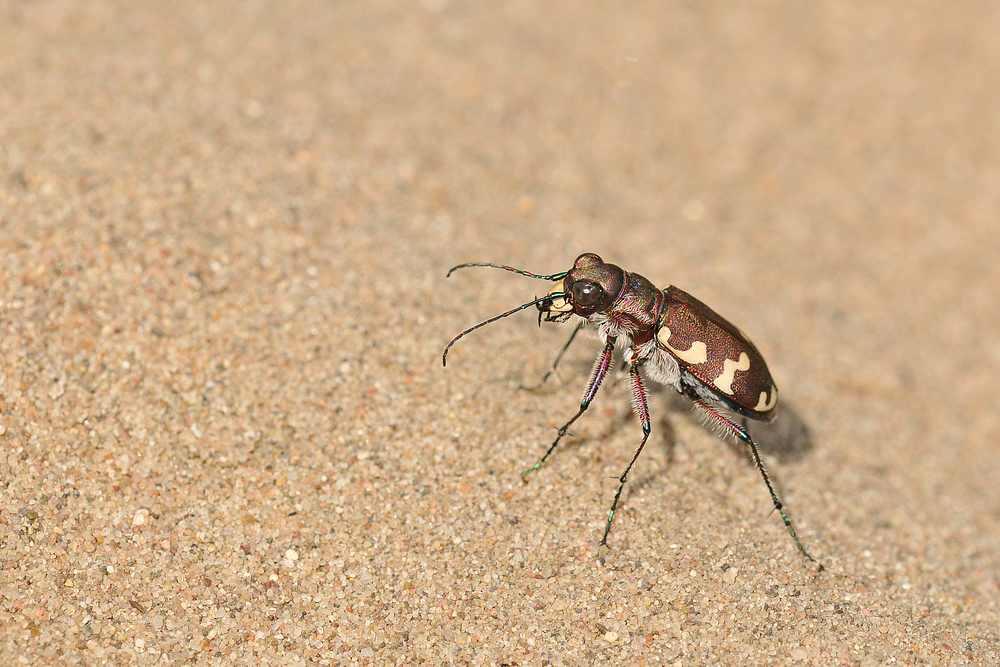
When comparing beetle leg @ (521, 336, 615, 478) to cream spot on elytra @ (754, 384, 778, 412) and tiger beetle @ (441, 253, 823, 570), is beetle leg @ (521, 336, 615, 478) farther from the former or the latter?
cream spot on elytra @ (754, 384, 778, 412)

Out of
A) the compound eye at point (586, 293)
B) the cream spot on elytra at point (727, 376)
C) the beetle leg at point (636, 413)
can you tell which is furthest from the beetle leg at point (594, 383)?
the cream spot on elytra at point (727, 376)

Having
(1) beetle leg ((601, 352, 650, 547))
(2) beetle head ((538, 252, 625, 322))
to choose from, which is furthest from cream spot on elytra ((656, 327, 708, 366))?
(2) beetle head ((538, 252, 625, 322))

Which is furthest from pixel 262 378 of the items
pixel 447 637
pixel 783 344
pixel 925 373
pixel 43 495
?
pixel 925 373

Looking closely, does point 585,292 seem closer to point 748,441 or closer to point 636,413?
point 636,413

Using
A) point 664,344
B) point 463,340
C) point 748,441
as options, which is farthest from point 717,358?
point 463,340

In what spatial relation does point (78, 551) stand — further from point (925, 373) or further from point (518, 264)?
point (925, 373)

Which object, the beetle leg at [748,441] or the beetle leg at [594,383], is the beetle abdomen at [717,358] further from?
the beetle leg at [594,383]
